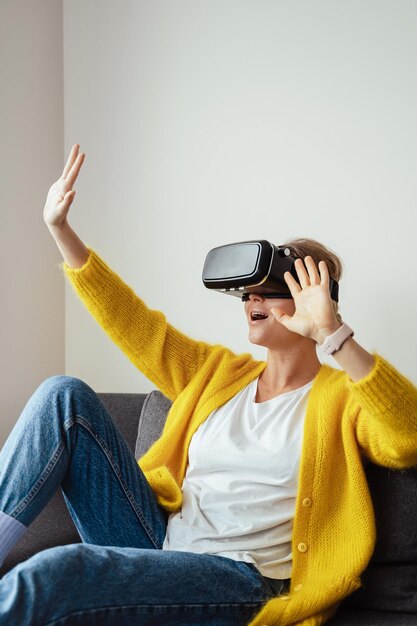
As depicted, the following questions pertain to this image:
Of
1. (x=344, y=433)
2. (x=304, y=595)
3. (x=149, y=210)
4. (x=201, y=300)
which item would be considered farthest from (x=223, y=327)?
(x=304, y=595)

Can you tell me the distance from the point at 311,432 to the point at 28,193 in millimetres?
1483

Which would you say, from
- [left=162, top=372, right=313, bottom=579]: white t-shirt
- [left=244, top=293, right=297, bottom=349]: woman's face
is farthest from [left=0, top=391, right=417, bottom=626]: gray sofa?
[left=244, top=293, right=297, bottom=349]: woman's face

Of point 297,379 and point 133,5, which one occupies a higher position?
point 133,5

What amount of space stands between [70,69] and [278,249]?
145 centimetres

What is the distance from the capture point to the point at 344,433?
63.5 inches

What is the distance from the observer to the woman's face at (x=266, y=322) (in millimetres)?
1741

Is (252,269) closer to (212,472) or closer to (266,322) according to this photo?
(266,322)

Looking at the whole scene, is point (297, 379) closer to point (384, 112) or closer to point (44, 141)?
point (384, 112)

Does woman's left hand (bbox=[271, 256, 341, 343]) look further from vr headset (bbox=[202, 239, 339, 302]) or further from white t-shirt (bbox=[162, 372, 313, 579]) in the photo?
white t-shirt (bbox=[162, 372, 313, 579])

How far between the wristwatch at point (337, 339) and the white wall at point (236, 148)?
0.64 meters

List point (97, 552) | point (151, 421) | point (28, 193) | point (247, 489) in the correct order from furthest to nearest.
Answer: point (28, 193), point (151, 421), point (247, 489), point (97, 552)

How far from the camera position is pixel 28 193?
8.82 ft

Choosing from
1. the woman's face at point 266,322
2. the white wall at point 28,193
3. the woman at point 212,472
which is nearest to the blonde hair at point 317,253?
the woman at point 212,472

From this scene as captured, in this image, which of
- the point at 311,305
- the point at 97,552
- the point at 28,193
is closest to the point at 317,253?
the point at 311,305
